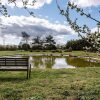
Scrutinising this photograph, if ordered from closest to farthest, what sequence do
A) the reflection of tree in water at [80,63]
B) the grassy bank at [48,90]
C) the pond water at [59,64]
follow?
the grassy bank at [48,90]
the pond water at [59,64]
the reflection of tree in water at [80,63]

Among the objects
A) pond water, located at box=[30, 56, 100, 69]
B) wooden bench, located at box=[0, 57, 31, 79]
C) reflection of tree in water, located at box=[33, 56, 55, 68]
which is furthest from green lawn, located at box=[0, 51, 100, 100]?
reflection of tree in water, located at box=[33, 56, 55, 68]

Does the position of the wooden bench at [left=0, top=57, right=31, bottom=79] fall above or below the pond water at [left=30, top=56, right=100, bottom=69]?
above

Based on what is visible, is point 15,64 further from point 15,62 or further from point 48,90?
point 48,90

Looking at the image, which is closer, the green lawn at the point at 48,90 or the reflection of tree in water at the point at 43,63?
the green lawn at the point at 48,90

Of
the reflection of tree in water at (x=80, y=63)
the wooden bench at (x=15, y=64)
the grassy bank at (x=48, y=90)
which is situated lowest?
the grassy bank at (x=48, y=90)

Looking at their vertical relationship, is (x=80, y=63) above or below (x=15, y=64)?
below

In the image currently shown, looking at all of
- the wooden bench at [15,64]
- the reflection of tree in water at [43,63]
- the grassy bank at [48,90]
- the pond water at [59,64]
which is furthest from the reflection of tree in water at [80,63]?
the grassy bank at [48,90]

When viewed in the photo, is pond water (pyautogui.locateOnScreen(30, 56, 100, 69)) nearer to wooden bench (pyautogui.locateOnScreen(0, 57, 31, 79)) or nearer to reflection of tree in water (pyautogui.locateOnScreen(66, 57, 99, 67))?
reflection of tree in water (pyautogui.locateOnScreen(66, 57, 99, 67))

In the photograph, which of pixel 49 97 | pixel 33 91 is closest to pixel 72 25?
pixel 49 97

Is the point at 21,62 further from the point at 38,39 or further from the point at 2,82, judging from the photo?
the point at 38,39

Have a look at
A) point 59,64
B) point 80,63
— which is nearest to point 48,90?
point 59,64

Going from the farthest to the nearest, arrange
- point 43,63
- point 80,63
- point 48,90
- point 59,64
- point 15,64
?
point 80,63 < point 43,63 < point 59,64 < point 15,64 < point 48,90

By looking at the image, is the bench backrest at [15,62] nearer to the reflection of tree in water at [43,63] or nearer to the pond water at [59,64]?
the pond water at [59,64]

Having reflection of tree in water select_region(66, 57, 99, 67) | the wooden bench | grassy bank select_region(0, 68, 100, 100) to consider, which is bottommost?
grassy bank select_region(0, 68, 100, 100)
